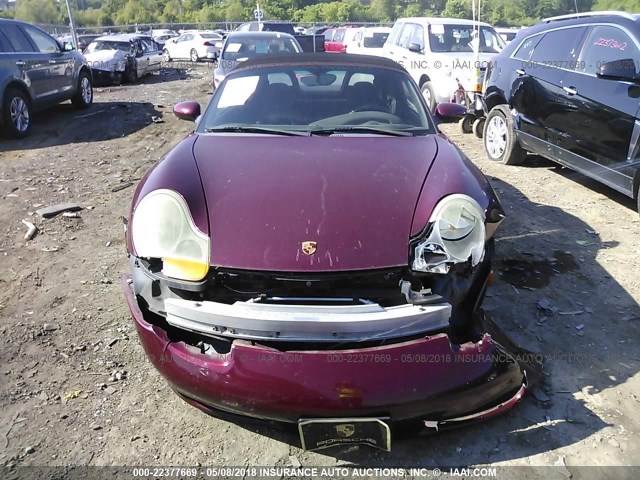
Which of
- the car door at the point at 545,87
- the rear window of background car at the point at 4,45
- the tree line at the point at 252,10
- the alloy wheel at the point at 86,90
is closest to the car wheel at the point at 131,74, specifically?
the alloy wheel at the point at 86,90

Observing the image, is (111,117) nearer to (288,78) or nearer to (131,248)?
(288,78)

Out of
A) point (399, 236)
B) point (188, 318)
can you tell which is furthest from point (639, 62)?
point (188, 318)

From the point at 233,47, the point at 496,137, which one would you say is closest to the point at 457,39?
the point at 496,137

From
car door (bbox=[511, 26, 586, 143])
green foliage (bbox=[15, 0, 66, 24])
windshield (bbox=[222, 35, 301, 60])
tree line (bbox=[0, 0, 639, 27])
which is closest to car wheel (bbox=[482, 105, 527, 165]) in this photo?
car door (bbox=[511, 26, 586, 143])

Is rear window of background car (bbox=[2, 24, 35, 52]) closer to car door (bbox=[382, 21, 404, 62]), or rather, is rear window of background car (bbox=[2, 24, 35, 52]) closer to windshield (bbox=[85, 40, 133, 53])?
car door (bbox=[382, 21, 404, 62])

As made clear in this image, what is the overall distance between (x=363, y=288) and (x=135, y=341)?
62.0 inches

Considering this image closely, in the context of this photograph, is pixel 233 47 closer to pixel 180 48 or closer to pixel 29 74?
pixel 29 74

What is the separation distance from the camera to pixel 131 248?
2508 millimetres

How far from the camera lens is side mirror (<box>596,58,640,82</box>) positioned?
15.2 ft

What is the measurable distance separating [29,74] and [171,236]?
25.9 feet

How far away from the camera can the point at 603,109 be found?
4.99 meters

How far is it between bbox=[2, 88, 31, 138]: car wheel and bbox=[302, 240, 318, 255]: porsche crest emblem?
7.63 meters

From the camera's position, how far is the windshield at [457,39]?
9.68 m

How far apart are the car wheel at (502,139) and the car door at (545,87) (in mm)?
196
